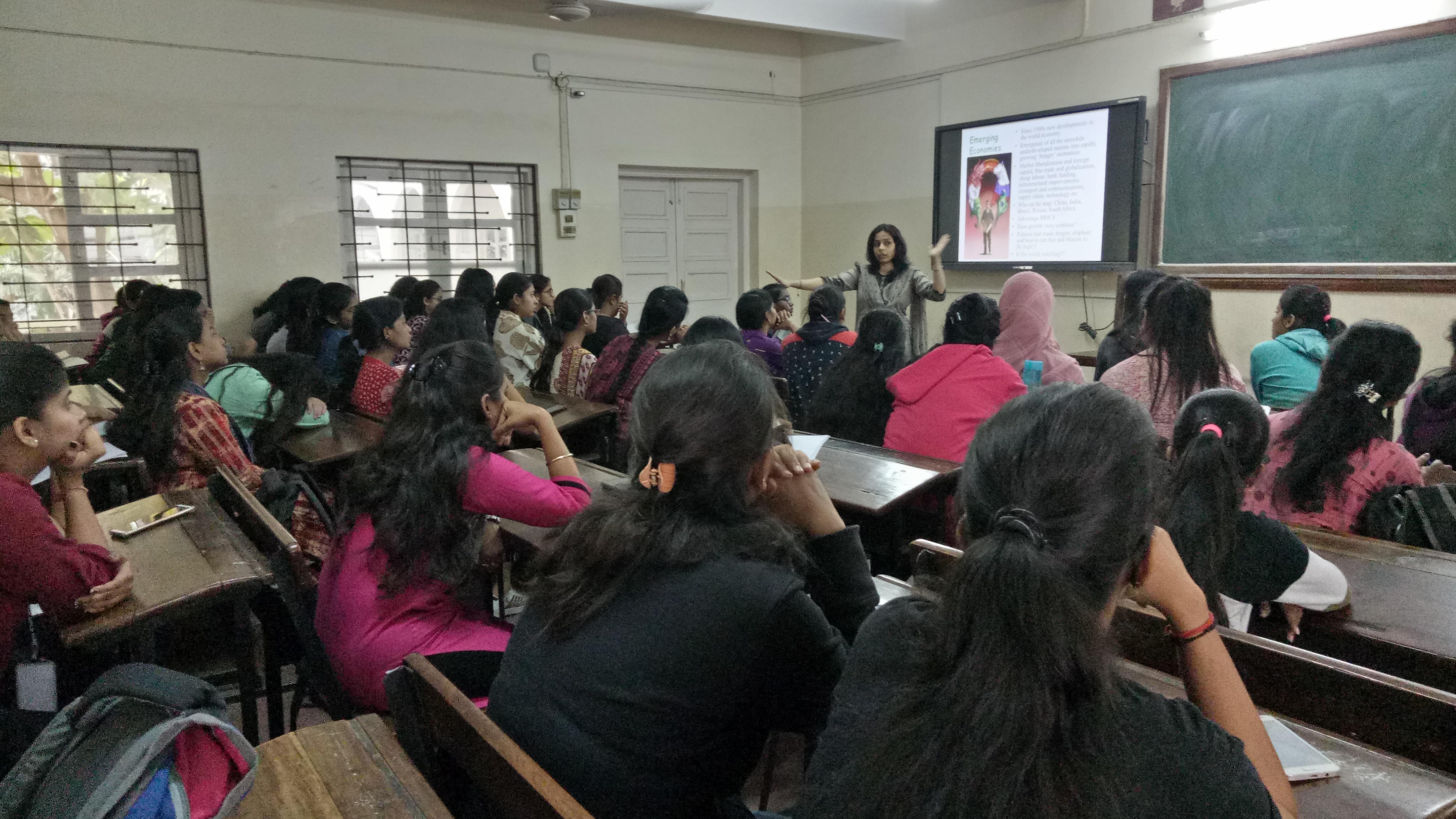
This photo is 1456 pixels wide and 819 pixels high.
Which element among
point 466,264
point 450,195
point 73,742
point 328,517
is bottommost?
point 328,517

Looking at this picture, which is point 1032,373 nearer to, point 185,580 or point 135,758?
point 185,580

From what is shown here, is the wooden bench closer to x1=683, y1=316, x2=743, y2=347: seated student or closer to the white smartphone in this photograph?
the white smartphone

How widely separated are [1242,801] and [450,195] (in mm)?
6509

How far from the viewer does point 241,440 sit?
2.93m

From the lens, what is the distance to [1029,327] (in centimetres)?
387

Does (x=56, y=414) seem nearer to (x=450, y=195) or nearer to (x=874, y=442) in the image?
(x=874, y=442)

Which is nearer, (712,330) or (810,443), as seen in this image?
(810,443)

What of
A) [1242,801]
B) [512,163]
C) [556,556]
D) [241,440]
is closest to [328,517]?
[241,440]

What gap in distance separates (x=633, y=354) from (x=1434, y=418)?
279 centimetres

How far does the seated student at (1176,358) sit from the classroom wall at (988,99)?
2494 millimetres

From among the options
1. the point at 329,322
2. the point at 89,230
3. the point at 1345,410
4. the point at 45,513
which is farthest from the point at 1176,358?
the point at 89,230

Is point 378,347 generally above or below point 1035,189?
below

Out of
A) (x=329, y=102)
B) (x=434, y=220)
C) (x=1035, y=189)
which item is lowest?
(x=434, y=220)

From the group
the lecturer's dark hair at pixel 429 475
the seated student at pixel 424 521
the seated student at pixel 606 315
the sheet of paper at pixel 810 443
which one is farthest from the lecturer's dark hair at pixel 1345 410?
the seated student at pixel 606 315
